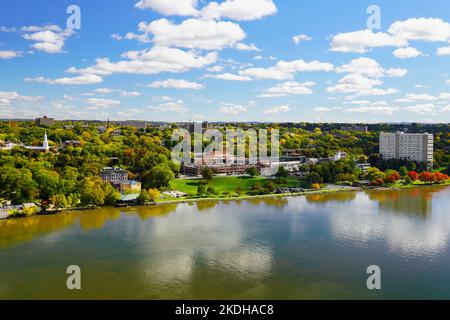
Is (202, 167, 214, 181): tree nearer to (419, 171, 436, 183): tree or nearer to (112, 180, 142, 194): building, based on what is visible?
(112, 180, 142, 194): building

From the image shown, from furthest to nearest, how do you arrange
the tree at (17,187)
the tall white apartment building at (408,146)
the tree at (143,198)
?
the tall white apartment building at (408,146), the tree at (143,198), the tree at (17,187)

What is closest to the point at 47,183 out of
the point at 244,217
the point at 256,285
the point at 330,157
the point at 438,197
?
the point at 244,217

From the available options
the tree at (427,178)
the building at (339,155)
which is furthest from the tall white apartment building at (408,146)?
the tree at (427,178)

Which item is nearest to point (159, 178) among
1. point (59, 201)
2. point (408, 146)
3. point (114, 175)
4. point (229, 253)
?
point (114, 175)

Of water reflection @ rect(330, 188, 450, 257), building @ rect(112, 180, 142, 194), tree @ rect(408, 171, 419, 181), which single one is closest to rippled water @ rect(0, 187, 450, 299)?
water reflection @ rect(330, 188, 450, 257)

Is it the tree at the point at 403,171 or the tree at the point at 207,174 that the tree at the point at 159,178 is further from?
the tree at the point at 403,171

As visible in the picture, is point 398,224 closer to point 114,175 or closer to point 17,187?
point 114,175
